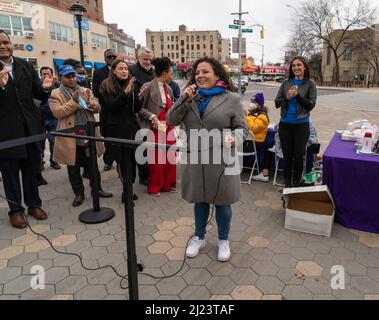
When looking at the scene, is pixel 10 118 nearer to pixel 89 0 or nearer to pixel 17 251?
pixel 17 251

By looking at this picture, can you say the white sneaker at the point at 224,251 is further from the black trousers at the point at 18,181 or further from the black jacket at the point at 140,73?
the black jacket at the point at 140,73

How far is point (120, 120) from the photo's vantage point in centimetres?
397

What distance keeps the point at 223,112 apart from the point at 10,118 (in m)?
2.35

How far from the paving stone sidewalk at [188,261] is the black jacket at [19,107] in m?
1.08

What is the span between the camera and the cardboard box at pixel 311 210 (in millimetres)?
3258

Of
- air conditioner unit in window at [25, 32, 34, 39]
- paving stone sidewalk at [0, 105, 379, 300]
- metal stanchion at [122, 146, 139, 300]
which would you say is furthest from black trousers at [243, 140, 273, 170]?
air conditioner unit in window at [25, 32, 34, 39]

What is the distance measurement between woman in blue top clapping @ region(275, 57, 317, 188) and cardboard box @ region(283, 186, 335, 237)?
2.75 ft

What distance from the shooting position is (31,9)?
2883cm

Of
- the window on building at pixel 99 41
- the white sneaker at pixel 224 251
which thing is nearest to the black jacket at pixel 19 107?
the white sneaker at pixel 224 251

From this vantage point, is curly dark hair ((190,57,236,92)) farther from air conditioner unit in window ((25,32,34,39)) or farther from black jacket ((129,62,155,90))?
air conditioner unit in window ((25,32,34,39))

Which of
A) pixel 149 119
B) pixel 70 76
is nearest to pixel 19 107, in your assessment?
pixel 70 76

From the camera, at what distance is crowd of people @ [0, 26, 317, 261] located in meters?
2.52

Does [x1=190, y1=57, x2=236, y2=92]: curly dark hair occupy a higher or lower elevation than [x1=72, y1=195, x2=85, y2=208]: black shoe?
higher

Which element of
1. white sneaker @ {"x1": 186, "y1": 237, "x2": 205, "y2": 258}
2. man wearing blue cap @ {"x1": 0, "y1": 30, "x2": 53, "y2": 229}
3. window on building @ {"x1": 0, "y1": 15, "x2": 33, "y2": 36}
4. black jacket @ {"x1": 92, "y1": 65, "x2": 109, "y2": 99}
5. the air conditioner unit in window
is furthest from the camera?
the air conditioner unit in window
